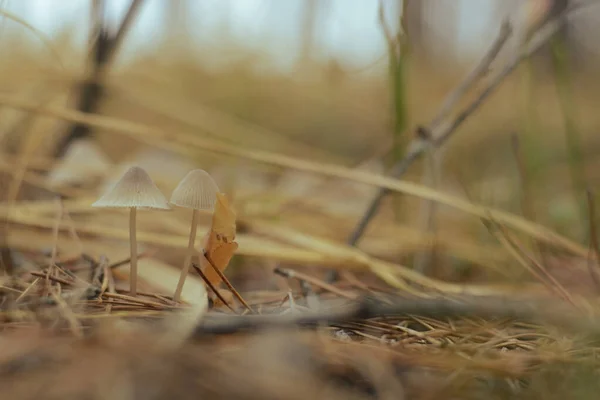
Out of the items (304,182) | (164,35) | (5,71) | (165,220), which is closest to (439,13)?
(164,35)

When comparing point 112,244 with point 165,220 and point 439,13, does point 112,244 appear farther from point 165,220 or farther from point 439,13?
point 439,13

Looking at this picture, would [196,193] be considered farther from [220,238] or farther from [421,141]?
[421,141]

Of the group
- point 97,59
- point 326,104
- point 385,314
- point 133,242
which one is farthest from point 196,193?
point 326,104

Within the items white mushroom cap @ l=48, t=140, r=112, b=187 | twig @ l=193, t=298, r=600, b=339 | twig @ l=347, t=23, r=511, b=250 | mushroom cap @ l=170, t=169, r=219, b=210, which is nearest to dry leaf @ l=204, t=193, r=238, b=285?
mushroom cap @ l=170, t=169, r=219, b=210

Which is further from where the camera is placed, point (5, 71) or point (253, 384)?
point (5, 71)

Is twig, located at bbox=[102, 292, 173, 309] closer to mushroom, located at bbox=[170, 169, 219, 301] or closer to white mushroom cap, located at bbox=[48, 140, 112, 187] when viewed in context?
mushroom, located at bbox=[170, 169, 219, 301]

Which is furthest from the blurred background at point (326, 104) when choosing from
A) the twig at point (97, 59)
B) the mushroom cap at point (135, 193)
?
the mushroom cap at point (135, 193)

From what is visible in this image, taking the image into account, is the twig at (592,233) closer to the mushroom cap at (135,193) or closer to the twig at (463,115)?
the twig at (463,115)
